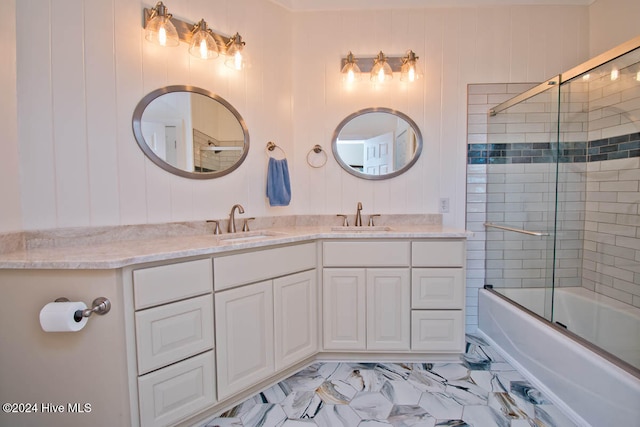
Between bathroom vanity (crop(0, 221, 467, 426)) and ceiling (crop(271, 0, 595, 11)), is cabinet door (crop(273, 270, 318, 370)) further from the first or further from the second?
ceiling (crop(271, 0, 595, 11))

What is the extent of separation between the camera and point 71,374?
1.19 metres

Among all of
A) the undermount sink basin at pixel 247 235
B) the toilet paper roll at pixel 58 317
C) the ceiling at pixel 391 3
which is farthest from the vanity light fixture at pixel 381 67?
the toilet paper roll at pixel 58 317

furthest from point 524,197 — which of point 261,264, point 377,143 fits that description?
point 261,264

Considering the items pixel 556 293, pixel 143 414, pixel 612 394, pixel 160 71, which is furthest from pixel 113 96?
pixel 556 293

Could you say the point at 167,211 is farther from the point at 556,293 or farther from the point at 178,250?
the point at 556,293

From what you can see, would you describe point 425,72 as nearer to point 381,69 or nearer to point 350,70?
point 381,69

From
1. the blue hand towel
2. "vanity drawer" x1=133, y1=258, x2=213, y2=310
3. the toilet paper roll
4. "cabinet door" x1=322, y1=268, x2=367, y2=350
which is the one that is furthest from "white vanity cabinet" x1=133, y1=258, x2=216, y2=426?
the blue hand towel

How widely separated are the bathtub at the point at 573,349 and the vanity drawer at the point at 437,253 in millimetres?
566

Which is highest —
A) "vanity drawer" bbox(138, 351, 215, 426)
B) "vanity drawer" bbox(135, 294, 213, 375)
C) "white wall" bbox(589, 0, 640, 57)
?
"white wall" bbox(589, 0, 640, 57)

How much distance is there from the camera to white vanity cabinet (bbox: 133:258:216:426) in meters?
1.25

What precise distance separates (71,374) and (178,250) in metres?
0.59

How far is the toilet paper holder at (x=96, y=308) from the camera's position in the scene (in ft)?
3.65

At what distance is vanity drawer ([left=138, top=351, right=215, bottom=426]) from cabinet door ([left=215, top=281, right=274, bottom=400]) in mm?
68

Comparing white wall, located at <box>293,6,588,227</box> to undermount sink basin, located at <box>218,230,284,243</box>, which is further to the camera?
white wall, located at <box>293,6,588,227</box>
